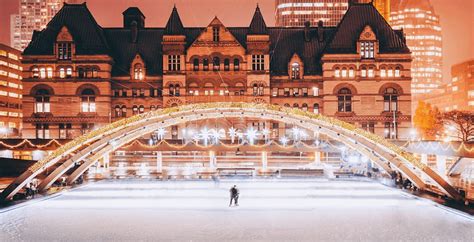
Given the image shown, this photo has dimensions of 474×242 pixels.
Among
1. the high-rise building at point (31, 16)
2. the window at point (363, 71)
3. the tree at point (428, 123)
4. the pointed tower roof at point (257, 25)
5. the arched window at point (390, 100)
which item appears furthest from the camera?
the high-rise building at point (31, 16)

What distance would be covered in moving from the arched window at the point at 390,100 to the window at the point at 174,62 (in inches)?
1005

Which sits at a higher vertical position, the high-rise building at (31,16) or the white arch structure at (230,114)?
the high-rise building at (31,16)

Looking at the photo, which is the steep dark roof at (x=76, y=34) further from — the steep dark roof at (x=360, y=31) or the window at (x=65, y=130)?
the steep dark roof at (x=360, y=31)

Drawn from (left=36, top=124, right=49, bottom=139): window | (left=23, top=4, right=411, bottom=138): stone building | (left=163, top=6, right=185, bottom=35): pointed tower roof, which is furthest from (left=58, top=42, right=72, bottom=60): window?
(left=163, top=6, right=185, bottom=35): pointed tower roof

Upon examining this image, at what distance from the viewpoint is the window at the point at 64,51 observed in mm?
58281

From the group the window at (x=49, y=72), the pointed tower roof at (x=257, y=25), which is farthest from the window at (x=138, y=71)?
the pointed tower roof at (x=257, y=25)

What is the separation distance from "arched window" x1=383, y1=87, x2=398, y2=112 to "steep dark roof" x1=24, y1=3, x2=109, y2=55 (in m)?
34.8

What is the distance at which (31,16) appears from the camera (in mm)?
188000

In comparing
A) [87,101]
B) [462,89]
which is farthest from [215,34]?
[462,89]

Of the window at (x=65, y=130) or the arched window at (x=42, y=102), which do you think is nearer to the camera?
the arched window at (x=42, y=102)

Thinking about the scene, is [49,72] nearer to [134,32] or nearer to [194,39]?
A: [134,32]

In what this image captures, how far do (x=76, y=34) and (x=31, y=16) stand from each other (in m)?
Result: 145

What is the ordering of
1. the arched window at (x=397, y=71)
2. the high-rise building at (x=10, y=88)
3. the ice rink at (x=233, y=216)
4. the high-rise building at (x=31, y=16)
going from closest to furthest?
the ice rink at (x=233, y=216) → the arched window at (x=397, y=71) → the high-rise building at (x=10, y=88) → the high-rise building at (x=31, y=16)

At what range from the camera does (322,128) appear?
2828cm
